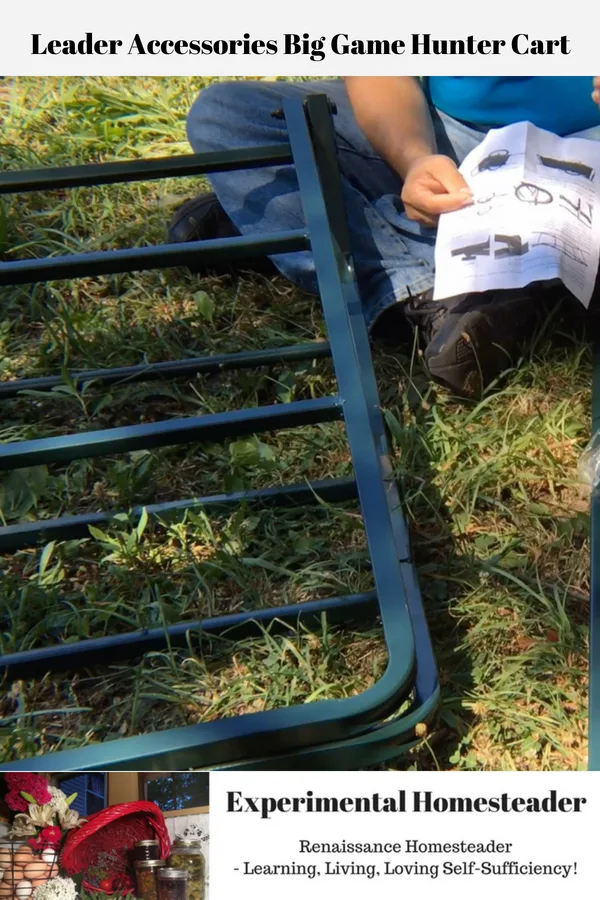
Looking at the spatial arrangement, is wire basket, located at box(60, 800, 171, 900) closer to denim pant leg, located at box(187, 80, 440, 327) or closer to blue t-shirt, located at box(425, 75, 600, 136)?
denim pant leg, located at box(187, 80, 440, 327)

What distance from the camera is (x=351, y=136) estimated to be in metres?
1.63

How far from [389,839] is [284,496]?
1.44 ft

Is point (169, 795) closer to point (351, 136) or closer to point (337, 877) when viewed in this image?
A: point (337, 877)

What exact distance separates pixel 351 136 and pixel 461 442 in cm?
56

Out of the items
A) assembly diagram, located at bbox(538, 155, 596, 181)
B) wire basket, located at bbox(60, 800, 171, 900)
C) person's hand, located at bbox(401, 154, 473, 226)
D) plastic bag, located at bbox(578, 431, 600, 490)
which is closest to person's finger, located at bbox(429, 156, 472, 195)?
person's hand, located at bbox(401, 154, 473, 226)

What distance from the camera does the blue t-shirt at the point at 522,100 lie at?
1538 mm

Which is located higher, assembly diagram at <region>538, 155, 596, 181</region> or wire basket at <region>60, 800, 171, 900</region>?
assembly diagram at <region>538, 155, 596, 181</region>

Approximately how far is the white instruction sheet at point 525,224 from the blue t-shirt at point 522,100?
6cm

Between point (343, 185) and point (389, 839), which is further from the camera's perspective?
point (343, 185)

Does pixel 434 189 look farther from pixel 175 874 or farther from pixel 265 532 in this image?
pixel 175 874

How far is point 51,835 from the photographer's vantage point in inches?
37.3

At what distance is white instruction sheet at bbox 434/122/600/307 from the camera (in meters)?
1.41

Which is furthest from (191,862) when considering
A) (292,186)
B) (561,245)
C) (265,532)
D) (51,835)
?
(292,186)
